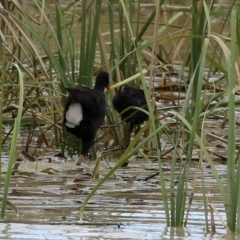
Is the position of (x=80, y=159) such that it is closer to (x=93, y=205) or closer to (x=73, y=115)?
(x=73, y=115)

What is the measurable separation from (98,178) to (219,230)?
1262mm

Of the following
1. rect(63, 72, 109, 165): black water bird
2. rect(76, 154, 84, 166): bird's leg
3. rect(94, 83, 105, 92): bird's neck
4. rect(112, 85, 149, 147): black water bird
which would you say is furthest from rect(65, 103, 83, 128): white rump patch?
rect(112, 85, 149, 147): black water bird

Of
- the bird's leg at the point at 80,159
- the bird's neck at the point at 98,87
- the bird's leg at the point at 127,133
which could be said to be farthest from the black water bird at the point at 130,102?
the bird's leg at the point at 80,159

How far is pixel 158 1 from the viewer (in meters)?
4.70

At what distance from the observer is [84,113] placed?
211 inches

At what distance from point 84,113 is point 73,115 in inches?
8.7

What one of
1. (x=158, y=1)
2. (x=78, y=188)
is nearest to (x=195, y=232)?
(x=78, y=188)

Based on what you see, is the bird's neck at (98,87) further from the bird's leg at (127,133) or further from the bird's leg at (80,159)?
→ the bird's leg at (80,159)

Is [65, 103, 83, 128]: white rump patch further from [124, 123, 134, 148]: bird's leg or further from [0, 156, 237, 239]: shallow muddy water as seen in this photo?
[124, 123, 134, 148]: bird's leg

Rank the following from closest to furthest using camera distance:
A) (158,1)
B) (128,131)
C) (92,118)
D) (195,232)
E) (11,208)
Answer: (195,232), (11,208), (158,1), (92,118), (128,131)

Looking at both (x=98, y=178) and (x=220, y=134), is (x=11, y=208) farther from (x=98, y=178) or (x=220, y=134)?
(x=220, y=134)

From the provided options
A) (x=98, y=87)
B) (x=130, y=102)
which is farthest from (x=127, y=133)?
(x=98, y=87)

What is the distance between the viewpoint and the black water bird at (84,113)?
16.8 ft

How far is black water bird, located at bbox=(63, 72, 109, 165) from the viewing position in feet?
16.8
